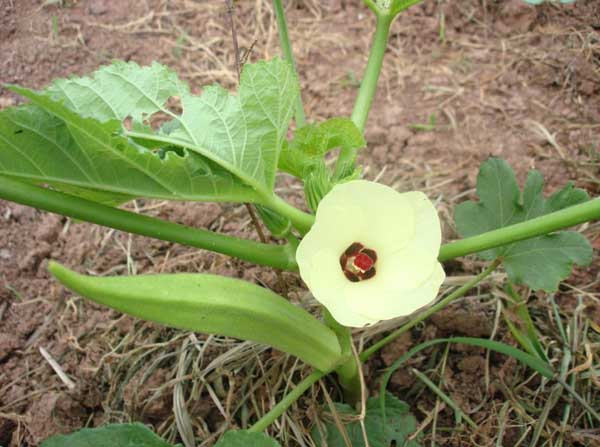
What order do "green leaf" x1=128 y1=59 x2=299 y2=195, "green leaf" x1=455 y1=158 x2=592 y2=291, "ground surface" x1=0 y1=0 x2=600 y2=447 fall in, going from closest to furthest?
"green leaf" x1=128 y1=59 x2=299 y2=195 < "green leaf" x1=455 y1=158 x2=592 y2=291 < "ground surface" x1=0 y1=0 x2=600 y2=447

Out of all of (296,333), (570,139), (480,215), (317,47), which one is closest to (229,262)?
(296,333)

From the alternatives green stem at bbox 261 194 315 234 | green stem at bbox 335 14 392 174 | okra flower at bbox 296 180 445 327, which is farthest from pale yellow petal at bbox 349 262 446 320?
green stem at bbox 335 14 392 174

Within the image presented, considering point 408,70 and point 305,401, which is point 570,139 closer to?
point 408,70

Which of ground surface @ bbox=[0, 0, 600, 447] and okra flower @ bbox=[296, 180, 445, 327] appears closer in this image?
okra flower @ bbox=[296, 180, 445, 327]

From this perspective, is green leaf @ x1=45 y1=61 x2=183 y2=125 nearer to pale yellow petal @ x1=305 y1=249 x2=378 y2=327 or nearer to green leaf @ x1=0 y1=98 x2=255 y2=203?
green leaf @ x1=0 y1=98 x2=255 y2=203

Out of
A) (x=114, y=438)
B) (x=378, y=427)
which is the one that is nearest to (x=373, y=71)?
(x=378, y=427)

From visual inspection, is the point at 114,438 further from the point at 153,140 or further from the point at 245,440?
the point at 153,140

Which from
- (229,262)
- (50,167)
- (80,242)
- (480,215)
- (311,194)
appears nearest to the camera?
(50,167)

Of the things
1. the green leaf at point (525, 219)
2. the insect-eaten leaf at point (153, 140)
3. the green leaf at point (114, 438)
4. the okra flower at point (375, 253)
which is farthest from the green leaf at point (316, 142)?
the green leaf at point (114, 438)
